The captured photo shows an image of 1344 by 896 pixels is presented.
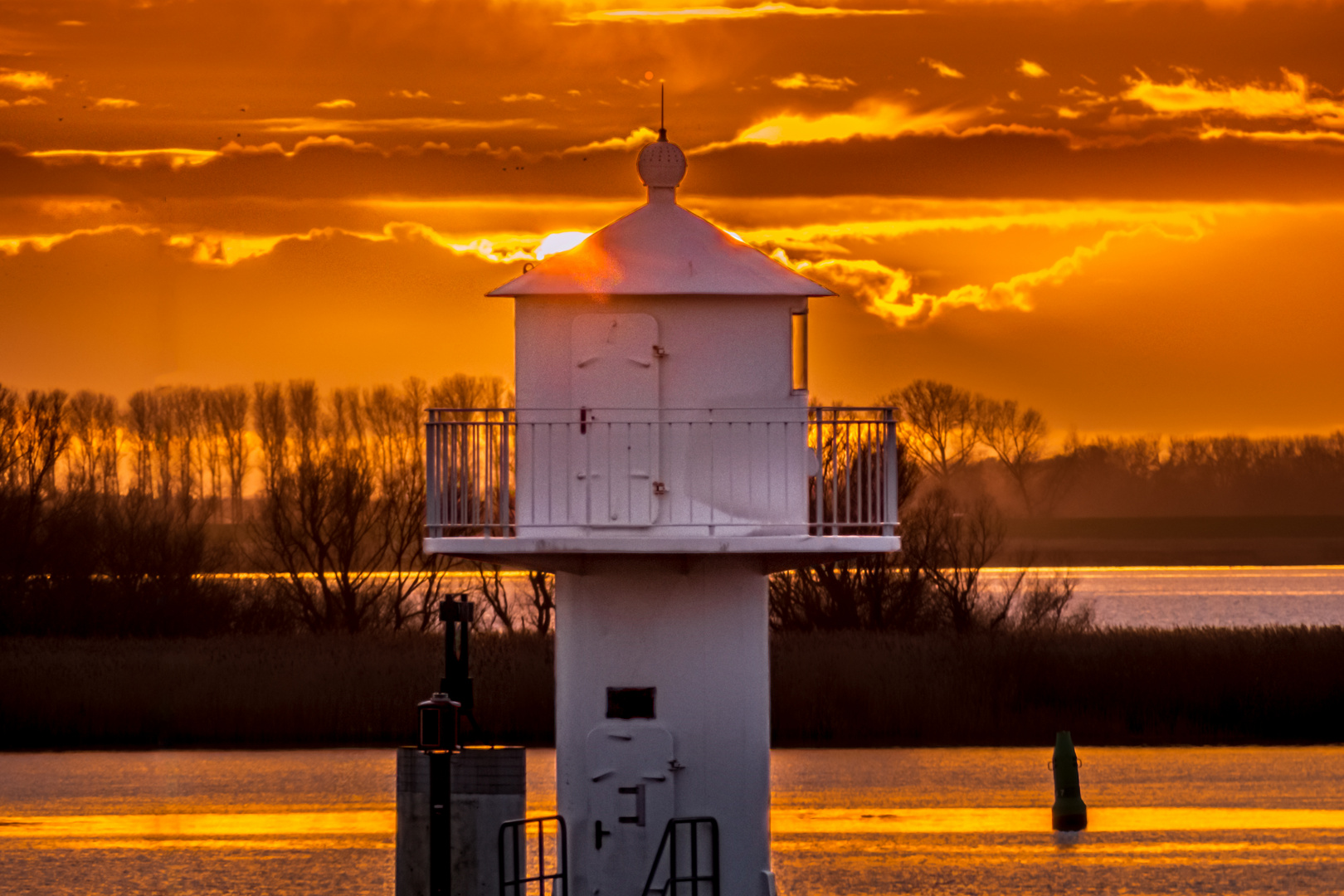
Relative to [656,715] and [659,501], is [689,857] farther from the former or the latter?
[659,501]

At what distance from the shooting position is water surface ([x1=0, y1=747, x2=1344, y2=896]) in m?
27.0

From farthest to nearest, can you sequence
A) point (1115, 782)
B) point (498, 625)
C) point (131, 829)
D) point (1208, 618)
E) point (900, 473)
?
point (1208, 618) < point (498, 625) < point (900, 473) < point (1115, 782) < point (131, 829)

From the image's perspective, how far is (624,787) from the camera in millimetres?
15039

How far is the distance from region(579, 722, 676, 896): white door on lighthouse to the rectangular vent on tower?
72 mm

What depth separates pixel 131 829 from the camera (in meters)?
32.3

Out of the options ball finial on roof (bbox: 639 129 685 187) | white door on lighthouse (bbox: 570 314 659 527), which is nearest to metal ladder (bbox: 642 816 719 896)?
white door on lighthouse (bbox: 570 314 659 527)

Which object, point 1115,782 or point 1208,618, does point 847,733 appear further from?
point 1208,618

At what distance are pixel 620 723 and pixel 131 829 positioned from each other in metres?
19.7

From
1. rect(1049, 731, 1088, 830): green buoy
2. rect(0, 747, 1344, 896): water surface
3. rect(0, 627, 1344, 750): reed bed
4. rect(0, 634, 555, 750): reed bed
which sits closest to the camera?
rect(1049, 731, 1088, 830): green buoy

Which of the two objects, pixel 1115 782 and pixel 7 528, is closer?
pixel 1115 782

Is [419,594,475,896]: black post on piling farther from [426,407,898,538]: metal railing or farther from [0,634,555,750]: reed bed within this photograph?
[0,634,555,750]: reed bed

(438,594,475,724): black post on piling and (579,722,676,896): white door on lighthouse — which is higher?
(438,594,475,724): black post on piling

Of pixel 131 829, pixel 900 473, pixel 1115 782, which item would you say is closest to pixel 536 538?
pixel 131 829

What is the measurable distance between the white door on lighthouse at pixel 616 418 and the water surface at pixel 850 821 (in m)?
12.1
